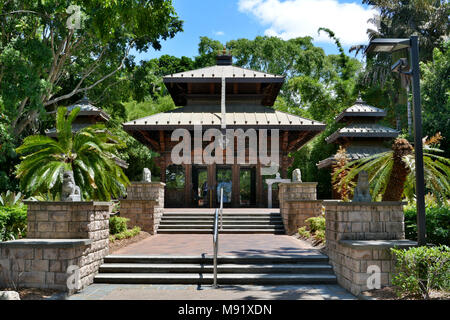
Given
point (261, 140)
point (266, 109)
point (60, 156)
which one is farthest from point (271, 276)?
point (266, 109)

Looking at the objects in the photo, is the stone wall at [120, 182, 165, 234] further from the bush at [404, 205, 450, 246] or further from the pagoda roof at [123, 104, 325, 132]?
the bush at [404, 205, 450, 246]

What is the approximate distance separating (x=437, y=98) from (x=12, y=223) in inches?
927

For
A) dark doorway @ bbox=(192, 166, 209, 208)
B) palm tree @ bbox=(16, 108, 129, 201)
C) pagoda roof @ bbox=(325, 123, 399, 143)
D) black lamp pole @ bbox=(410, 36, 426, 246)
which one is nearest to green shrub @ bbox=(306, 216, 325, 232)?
black lamp pole @ bbox=(410, 36, 426, 246)

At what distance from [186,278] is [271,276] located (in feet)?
5.93

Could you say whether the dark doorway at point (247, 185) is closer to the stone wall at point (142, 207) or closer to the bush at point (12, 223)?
the stone wall at point (142, 207)

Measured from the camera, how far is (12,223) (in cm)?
1142

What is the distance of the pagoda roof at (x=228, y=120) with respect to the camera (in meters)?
18.1

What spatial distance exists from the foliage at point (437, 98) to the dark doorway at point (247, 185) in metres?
10.6

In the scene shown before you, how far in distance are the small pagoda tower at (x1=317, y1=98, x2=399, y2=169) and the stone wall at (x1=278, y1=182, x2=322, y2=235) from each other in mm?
5929

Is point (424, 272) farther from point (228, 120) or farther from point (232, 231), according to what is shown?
point (228, 120)

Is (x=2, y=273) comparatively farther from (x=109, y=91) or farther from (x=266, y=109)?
(x=109, y=91)

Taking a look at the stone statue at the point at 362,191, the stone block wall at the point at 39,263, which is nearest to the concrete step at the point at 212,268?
the stone block wall at the point at 39,263

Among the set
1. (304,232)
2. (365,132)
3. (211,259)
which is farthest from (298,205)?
(365,132)

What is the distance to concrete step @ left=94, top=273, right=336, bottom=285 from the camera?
7812mm
